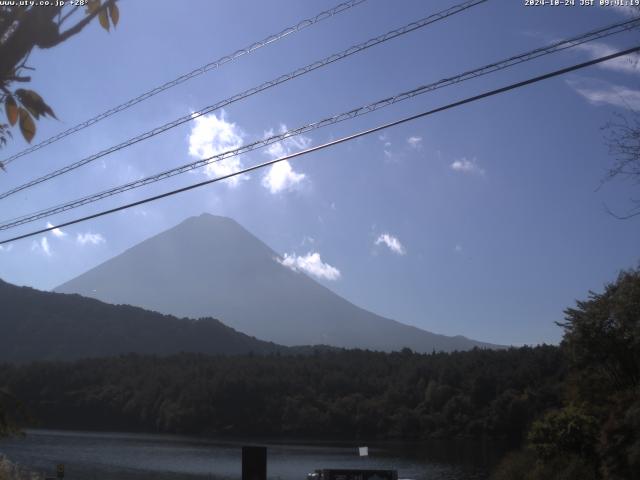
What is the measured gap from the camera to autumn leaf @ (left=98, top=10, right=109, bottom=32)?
3.34 meters

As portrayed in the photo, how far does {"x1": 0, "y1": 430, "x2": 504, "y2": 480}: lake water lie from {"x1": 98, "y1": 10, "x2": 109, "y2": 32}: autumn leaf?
37.3 m

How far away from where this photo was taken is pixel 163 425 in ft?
274

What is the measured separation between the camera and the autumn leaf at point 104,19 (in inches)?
132

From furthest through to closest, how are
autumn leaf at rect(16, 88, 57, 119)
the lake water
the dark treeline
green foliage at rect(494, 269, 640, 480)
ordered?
the dark treeline → the lake water → green foliage at rect(494, 269, 640, 480) → autumn leaf at rect(16, 88, 57, 119)

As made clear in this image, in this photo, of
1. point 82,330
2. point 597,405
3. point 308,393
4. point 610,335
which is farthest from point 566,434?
point 82,330

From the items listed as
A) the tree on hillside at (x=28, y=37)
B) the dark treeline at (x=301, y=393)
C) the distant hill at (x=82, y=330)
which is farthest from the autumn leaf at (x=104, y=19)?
the distant hill at (x=82, y=330)

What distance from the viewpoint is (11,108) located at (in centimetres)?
333

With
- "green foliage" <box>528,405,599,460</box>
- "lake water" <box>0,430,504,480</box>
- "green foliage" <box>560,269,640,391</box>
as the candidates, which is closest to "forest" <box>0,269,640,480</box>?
"lake water" <box>0,430,504,480</box>

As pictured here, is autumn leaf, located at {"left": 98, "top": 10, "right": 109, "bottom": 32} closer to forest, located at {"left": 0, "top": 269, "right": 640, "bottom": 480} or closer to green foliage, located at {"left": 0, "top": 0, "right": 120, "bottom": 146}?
green foliage, located at {"left": 0, "top": 0, "right": 120, "bottom": 146}

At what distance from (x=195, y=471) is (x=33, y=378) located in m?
42.7

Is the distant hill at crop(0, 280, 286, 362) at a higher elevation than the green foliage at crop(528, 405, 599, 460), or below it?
higher

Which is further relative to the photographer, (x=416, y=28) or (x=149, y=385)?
(x=149, y=385)

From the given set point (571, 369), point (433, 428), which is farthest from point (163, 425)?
point (571, 369)

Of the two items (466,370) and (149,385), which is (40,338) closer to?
(149,385)
